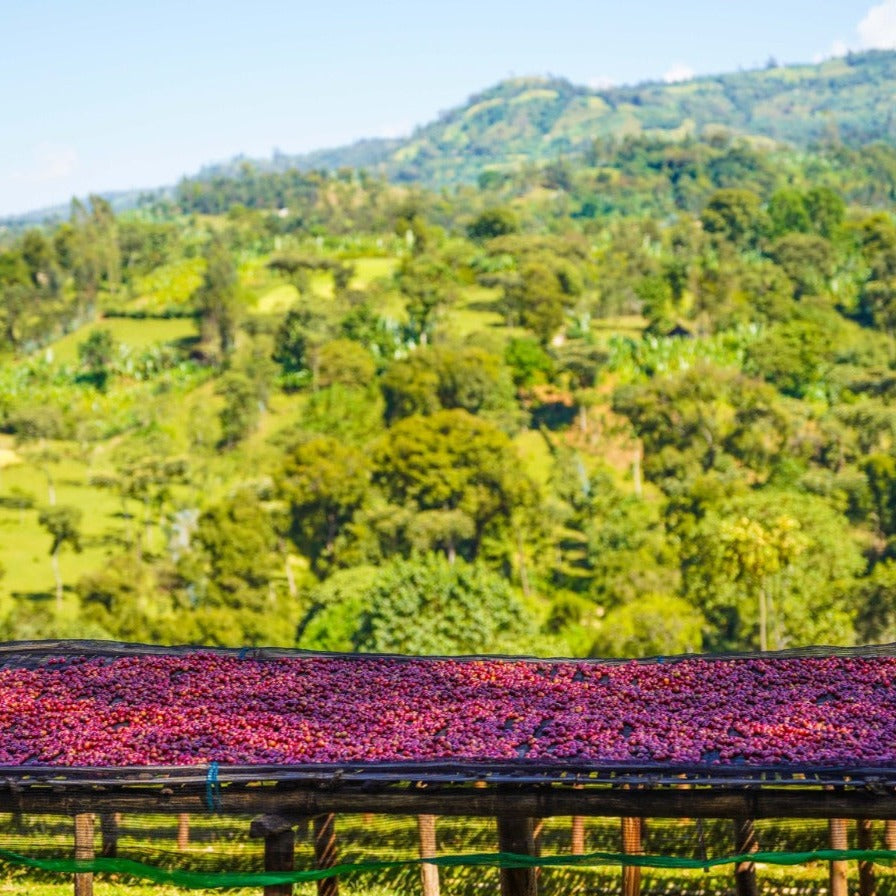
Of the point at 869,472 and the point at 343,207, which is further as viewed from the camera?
the point at 343,207

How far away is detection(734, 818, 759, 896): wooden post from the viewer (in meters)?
7.71

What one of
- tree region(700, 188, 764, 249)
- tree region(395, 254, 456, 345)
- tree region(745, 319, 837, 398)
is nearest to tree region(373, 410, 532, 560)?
tree region(745, 319, 837, 398)

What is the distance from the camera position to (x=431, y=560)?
89.6 ft

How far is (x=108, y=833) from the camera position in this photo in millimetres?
8016

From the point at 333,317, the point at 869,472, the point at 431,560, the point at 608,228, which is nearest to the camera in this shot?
the point at 431,560

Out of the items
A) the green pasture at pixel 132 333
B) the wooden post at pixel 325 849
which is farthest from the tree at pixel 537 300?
the wooden post at pixel 325 849

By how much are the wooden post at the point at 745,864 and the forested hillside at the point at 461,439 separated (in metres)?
17.8

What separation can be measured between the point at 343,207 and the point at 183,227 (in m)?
15.8

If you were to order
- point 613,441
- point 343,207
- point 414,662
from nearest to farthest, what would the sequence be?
point 414,662 → point 613,441 → point 343,207

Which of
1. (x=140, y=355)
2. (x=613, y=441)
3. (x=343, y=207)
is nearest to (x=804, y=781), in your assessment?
(x=613, y=441)

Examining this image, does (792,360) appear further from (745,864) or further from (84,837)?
(84,837)

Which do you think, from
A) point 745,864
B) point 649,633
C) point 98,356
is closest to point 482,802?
point 745,864

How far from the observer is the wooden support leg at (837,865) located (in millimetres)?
7992

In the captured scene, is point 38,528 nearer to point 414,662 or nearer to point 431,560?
point 431,560
